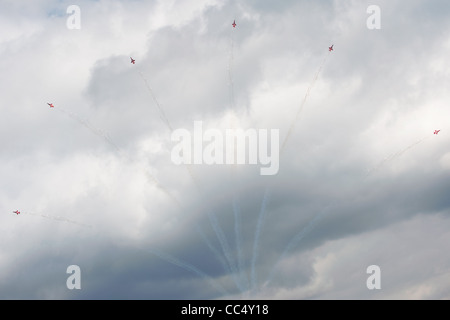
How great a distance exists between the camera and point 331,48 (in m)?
163

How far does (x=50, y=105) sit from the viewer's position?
16812cm
